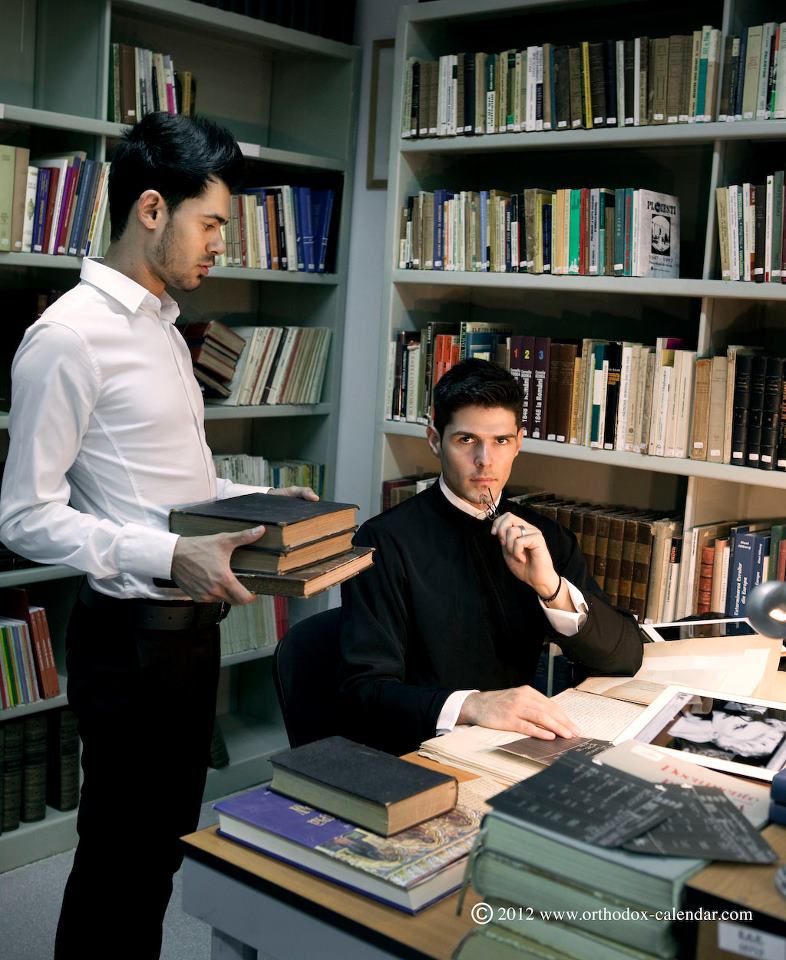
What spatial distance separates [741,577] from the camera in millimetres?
2729

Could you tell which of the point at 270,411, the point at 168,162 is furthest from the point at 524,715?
the point at 270,411

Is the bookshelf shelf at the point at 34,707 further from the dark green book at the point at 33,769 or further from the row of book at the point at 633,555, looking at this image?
the row of book at the point at 633,555

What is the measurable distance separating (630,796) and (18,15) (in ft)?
9.04

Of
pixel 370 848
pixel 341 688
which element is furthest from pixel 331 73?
pixel 370 848

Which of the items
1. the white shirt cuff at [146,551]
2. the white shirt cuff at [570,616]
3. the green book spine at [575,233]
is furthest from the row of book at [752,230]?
the white shirt cuff at [146,551]

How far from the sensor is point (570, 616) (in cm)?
206

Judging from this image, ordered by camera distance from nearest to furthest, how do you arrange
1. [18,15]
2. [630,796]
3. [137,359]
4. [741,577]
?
[630,796]
[137,359]
[741,577]
[18,15]

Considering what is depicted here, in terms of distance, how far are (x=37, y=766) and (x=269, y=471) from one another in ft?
3.74

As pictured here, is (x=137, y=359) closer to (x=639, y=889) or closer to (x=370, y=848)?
(x=370, y=848)

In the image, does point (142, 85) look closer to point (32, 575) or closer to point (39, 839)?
point (32, 575)

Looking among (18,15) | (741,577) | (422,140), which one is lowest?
(741,577)

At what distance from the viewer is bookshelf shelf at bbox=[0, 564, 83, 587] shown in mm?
2828

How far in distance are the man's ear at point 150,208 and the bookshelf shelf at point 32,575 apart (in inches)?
45.1

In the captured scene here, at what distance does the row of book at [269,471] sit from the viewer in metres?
3.43
